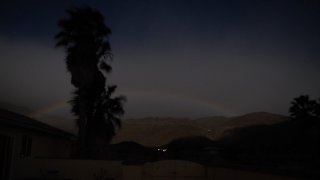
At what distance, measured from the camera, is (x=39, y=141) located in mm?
21656

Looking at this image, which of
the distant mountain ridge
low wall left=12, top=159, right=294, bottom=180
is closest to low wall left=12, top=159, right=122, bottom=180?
low wall left=12, top=159, right=294, bottom=180

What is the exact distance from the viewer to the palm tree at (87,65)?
28719 mm

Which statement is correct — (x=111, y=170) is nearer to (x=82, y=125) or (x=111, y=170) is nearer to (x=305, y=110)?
(x=82, y=125)

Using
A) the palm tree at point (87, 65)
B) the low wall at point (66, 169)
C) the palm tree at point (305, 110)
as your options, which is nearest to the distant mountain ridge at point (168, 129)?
the palm tree at point (305, 110)

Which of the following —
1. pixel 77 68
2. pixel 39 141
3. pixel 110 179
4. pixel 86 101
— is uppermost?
pixel 77 68

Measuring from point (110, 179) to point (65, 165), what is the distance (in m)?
2.13

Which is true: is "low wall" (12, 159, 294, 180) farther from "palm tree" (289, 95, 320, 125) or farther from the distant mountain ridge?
the distant mountain ridge

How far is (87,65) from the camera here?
1131 inches

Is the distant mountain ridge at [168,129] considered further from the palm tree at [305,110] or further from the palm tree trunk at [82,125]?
the palm tree trunk at [82,125]

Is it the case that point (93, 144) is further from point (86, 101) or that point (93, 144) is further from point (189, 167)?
point (189, 167)

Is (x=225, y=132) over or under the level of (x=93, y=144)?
over

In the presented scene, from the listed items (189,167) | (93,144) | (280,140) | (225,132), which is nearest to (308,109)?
(280,140)

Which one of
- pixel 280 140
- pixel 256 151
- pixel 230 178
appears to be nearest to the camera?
pixel 230 178

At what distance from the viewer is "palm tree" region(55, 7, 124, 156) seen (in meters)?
28.7
